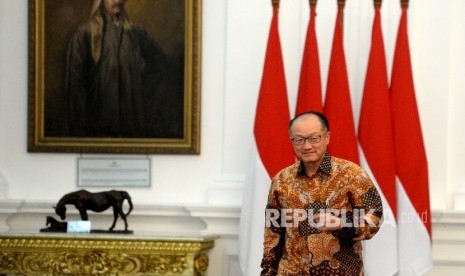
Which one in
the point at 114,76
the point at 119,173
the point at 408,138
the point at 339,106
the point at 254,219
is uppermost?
the point at 114,76

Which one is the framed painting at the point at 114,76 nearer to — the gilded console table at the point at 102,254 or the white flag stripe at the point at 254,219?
the white flag stripe at the point at 254,219

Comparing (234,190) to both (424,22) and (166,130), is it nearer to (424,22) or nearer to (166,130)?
(166,130)

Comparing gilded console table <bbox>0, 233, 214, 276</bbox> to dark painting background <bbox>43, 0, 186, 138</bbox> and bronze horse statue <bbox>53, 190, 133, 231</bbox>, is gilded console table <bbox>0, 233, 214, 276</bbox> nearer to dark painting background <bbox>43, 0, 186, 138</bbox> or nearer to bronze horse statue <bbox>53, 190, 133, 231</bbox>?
bronze horse statue <bbox>53, 190, 133, 231</bbox>

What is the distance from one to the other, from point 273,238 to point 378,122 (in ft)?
9.19

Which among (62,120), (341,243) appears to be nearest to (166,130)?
(62,120)

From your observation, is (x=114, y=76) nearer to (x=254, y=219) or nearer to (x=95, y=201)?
(x=95, y=201)

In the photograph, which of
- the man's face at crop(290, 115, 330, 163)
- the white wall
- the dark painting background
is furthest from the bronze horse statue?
the man's face at crop(290, 115, 330, 163)

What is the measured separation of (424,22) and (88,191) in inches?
124

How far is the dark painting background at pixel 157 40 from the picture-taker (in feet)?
28.8

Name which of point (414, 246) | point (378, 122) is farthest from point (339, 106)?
point (414, 246)

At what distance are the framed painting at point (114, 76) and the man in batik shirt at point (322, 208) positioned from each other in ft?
11.1

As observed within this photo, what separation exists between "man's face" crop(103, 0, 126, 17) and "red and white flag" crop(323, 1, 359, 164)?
1.90 meters

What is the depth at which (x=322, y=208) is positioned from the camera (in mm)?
5328

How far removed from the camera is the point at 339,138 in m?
8.09
